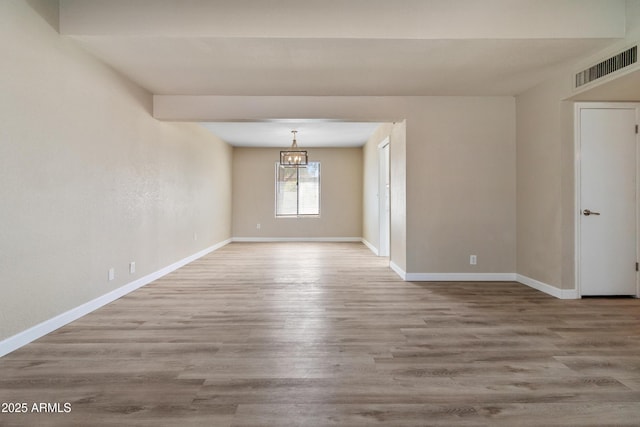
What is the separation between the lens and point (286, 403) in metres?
1.74

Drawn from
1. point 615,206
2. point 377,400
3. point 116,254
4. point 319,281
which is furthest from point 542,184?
A: point 116,254

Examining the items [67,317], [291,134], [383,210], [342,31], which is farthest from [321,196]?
[67,317]

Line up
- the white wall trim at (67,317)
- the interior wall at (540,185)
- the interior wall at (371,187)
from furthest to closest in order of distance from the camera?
1. the interior wall at (371,187)
2. the interior wall at (540,185)
3. the white wall trim at (67,317)

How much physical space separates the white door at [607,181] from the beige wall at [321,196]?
601 cm

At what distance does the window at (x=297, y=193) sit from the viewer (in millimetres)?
9406

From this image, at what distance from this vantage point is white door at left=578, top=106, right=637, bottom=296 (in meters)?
3.62

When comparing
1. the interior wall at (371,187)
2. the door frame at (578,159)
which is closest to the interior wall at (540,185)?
the door frame at (578,159)

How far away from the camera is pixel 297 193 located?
9.45m

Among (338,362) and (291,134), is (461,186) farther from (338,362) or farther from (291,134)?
(291,134)

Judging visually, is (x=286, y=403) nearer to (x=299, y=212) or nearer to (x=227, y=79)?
(x=227, y=79)

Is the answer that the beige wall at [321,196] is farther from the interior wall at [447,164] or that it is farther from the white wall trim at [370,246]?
the interior wall at [447,164]

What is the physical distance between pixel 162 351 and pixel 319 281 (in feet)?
8.02

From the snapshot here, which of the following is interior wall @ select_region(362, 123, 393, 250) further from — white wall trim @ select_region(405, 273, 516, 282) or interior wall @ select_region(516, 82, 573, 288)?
white wall trim @ select_region(405, 273, 516, 282)

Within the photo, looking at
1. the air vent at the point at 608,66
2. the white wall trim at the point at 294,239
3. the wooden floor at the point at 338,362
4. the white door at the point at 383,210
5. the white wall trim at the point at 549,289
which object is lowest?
the wooden floor at the point at 338,362
